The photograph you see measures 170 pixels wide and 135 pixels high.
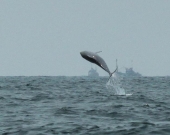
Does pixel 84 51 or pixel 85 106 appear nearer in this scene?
pixel 84 51

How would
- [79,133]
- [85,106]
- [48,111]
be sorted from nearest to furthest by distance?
[79,133], [48,111], [85,106]

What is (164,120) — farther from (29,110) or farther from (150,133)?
(29,110)

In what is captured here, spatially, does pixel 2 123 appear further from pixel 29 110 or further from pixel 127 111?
pixel 127 111

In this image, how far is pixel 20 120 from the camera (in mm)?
19969

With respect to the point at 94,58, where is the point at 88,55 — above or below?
above

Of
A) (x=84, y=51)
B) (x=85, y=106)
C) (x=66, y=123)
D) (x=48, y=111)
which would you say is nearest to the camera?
(x=66, y=123)

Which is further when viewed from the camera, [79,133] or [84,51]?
[84,51]

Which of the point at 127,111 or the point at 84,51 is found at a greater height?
the point at 84,51

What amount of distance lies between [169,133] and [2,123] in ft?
23.2

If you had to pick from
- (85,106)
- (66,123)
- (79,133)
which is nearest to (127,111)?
(85,106)

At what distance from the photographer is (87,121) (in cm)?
1962

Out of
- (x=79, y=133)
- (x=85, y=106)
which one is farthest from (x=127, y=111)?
(x=79, y=133)

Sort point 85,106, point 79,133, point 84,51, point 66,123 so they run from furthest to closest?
point 85,106 → point 84,51 → point 66,123 → point 79,133

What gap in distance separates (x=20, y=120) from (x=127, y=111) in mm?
6050
